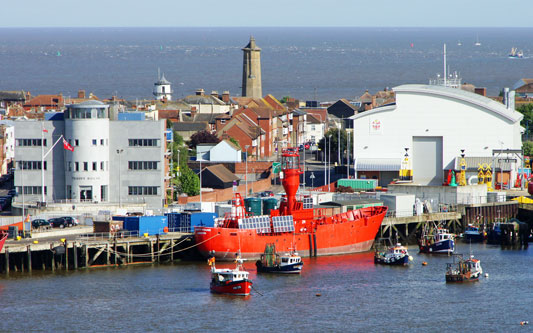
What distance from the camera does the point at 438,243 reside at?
71000 mm

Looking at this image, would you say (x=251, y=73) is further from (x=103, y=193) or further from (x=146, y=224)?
(x=146, y=224)

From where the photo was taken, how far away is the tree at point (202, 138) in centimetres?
11794

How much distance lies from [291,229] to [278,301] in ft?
43.1

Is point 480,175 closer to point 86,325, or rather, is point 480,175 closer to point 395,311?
point 395,311

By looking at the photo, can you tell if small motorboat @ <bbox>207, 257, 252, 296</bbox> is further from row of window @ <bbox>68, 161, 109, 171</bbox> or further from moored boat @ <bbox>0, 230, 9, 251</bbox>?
row of window @ <bbox>68, 161, 109, 171</bbox>

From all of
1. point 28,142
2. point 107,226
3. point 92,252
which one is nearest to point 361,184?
point 28,142

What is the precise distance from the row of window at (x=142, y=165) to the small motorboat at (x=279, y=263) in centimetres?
1979

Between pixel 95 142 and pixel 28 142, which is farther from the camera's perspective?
pixel 28 142

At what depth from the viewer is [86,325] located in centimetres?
5159

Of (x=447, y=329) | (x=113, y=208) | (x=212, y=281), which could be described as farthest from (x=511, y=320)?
(x=113, y=208)

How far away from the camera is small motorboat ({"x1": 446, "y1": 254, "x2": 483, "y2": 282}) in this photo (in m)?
61.4

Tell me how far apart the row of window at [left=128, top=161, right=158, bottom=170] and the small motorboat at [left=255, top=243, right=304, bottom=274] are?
779 inches

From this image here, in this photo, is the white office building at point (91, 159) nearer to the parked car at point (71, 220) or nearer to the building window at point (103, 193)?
the building window at point (103, 193)

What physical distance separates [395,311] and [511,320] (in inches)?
224
